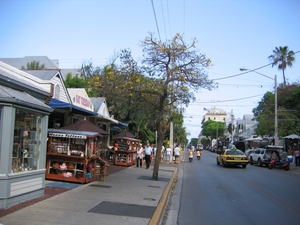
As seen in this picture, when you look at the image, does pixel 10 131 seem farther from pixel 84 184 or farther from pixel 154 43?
pixel 154 43

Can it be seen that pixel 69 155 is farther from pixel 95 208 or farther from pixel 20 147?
pixel 95 208

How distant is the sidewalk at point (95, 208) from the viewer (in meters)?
7.27

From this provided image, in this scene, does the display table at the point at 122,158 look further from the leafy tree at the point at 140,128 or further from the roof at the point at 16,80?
the roof at the point at 16,80

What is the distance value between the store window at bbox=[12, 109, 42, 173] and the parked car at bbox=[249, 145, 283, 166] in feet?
77.1

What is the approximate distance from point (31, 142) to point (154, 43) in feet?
26.3

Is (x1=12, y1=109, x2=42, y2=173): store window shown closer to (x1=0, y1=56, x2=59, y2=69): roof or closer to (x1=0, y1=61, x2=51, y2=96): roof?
(x1=0, y1=61, x2=51, y2=96): roof

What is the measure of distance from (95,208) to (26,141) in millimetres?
2731

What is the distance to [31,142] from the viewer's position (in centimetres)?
962

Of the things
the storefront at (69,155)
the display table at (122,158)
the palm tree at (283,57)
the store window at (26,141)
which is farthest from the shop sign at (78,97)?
the palm tree at (283,57)

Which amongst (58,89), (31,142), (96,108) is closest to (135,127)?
(96,108)

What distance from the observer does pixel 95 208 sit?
8.70 metres

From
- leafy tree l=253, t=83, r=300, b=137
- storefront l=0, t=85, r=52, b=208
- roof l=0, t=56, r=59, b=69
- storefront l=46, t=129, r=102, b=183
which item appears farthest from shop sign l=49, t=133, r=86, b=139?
leafy tree l=253, t=83, r=300, b=137

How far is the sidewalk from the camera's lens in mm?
7266

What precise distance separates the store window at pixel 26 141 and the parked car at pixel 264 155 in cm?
2351
